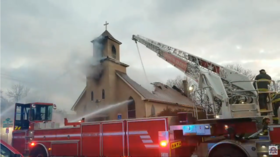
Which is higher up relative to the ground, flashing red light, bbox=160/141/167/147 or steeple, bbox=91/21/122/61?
steeple, bbox=91/21/122/61

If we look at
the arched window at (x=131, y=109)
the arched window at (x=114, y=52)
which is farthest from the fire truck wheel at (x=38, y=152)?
the arched window at (x=114, y=52)

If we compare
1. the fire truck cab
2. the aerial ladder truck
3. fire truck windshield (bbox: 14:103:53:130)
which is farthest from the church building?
the aerial ladder truck

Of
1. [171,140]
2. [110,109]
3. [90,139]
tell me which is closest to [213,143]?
[171,140]

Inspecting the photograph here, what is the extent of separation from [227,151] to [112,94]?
16.3m

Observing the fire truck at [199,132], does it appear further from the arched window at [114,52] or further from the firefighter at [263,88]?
the arched window at [114,52]

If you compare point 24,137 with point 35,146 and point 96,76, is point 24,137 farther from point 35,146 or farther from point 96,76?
point 96,76

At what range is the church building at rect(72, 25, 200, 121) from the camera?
20141 mm

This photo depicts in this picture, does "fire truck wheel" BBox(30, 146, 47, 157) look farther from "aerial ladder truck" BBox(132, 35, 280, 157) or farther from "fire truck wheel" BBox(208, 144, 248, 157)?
"fire truck wheel" BBox(208, 144, 248, 157)

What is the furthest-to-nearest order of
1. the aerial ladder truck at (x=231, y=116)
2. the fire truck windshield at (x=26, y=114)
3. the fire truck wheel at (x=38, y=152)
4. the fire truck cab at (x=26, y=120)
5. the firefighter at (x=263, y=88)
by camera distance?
1. the fire truck windshield at (x=26, y=114)
2. the fire truck cab at (x=26, y=120)
3. the fire truck wheel at (x=38, y=152)
4. the firefighter at (x=263, y=88)
5. the aerial ladder truck at (x=231, y=116)

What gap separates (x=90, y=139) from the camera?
8016 mm

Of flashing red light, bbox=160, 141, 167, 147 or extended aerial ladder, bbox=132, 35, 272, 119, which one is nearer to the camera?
flashing red light, bbox=160, 141, 167, 147

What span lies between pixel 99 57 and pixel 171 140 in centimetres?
1738

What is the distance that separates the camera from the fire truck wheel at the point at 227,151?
5609 millimetres

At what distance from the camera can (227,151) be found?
5711mm
